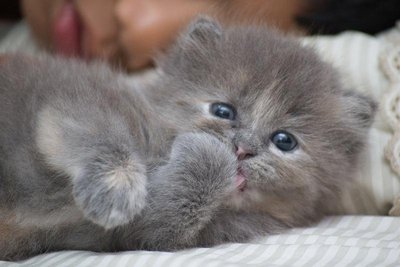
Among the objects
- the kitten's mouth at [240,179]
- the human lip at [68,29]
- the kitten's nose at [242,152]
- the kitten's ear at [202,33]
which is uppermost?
the kitten's ear at [202,33]

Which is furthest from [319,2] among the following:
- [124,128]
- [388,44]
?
[124,128]

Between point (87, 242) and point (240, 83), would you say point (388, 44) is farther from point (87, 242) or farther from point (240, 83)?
point (87, 242)

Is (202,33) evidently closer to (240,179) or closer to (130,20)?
(240,179)

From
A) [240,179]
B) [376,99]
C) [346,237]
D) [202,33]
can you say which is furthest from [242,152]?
[376,99]

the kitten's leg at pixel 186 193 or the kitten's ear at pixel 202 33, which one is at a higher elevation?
the kitten's ear at pixel 202 33

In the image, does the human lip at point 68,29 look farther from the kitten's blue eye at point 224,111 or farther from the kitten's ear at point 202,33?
the kitten's blue eye at point 224,111

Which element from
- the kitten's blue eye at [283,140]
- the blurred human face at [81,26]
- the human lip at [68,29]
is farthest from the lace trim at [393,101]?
the human lip at [68,29]
